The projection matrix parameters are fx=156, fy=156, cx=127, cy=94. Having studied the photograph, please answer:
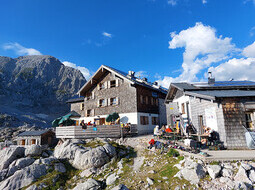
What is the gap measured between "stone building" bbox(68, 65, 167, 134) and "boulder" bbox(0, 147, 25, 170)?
32.9ft

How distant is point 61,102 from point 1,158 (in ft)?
300

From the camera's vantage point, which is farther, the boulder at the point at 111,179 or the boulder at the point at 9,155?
the boulder at the point at 9,155

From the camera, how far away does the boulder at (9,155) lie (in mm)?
13286

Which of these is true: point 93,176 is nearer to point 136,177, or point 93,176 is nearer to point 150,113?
point 136,177

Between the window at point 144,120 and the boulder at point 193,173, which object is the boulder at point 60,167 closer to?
the boulder at point 193,173

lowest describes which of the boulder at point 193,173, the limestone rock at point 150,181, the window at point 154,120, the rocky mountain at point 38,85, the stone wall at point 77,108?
the limestone rock at point 150,181

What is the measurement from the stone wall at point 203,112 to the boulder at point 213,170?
384 centimetres

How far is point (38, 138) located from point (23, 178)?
14.2m

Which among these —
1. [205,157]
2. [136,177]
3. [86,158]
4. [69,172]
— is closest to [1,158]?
[69,172]

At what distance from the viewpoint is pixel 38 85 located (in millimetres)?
106812

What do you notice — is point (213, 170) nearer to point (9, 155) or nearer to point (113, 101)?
point (9, 155)

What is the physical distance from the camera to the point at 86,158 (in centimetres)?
1163

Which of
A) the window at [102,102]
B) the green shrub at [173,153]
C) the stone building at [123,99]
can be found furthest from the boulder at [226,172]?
the window at [102,102]

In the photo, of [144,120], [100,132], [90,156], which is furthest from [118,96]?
[90,156]
